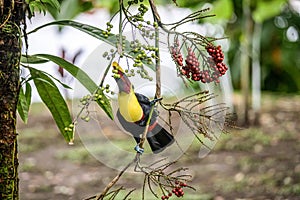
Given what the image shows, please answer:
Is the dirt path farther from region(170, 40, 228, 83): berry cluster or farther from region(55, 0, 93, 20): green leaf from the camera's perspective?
region(170, 40, 228, 83): berry cluster

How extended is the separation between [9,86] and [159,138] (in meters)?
0.22

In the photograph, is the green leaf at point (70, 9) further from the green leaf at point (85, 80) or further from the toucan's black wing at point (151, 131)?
the toucan's black wing at point (151, 131)

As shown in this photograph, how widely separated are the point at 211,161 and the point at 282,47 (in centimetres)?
131

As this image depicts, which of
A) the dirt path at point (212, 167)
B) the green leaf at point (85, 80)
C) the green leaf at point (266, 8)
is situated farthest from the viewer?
the green leaf at point (266, 8)

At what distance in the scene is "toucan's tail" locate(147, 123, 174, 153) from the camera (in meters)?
0.74

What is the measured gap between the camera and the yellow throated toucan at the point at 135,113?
69cm

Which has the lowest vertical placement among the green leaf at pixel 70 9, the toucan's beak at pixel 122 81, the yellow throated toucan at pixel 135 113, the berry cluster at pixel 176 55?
the yellow throated toucan at pixel 135 113

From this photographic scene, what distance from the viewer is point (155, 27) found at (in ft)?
2.36

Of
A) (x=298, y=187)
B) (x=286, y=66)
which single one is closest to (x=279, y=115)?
(x=286, y=66)

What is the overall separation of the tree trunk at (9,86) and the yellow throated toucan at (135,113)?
180 mm

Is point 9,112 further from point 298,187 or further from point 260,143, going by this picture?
point 260,143

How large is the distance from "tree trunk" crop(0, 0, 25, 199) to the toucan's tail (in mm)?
201

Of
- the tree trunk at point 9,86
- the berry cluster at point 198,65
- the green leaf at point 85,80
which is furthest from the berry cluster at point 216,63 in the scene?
the tree trunk at point 9,86

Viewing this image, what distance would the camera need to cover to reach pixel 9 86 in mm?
819
